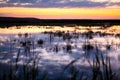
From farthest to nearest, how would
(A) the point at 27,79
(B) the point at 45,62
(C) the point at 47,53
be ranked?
1. (C) the point at 47,53
2. (B) the point at 45,62
3. (A) the point at 27,79

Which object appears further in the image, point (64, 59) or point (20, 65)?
point (64, 59)

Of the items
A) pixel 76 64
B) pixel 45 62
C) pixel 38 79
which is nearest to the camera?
pixel 38 79

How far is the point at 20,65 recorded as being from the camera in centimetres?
973

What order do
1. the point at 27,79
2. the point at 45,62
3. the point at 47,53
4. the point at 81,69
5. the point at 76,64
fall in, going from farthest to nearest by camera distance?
1. the point at 47,53
2. the point at 45,62
3. the point at 76,64
4. the point at 81,69
5. the point at 27,79

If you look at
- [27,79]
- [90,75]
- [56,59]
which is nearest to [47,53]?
[56,59]

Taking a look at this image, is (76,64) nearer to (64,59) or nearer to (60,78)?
(64,59)

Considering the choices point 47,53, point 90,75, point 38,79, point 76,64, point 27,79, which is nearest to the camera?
point 27,79

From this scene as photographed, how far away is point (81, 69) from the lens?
9258 mm

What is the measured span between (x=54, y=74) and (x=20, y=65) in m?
1.70

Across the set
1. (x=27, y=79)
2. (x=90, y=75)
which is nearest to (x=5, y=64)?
(x=90, y=75)

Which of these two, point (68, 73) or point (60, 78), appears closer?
point (60, 78)

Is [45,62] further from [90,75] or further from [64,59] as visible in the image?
[90,75]

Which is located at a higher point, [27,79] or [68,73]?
[27,79]

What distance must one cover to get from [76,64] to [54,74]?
5.72 feet
